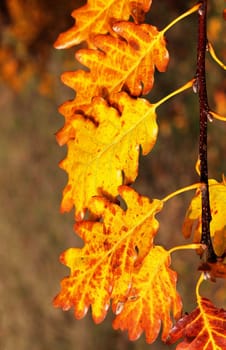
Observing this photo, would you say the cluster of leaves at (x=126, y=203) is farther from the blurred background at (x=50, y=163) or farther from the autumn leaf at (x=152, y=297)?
the blurred background at (x=50, y=163)

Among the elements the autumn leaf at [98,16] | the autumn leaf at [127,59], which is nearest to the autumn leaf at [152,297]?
the autumn leaf at [127,59]

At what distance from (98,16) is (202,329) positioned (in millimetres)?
579

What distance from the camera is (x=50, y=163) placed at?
4.44 meters

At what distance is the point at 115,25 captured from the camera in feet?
3.61

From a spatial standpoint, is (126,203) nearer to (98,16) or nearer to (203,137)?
(203,137)

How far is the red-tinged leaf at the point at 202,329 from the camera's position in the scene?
3.36ft

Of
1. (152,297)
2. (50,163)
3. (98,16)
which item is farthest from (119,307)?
(50,163)

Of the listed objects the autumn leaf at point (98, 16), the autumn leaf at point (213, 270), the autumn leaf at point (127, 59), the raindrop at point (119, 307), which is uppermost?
the autumn leaf at point (98, 16)

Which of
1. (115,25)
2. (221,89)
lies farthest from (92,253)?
(221,89)

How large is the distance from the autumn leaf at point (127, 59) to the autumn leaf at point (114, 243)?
7.1 inches

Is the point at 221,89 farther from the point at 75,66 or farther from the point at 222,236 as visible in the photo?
the point at 222,236

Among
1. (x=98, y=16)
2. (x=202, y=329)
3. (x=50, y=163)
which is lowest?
(x=202, y=329)

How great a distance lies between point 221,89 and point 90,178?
3023 millimetres

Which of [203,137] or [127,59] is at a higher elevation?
[127,59]
